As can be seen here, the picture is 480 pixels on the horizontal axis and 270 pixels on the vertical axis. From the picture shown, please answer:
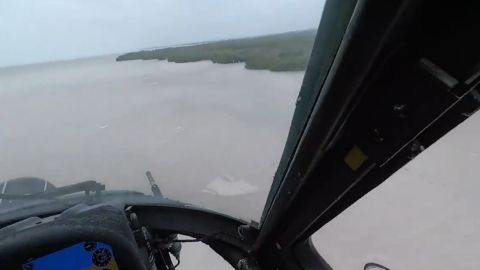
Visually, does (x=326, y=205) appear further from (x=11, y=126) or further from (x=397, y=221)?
(x=397, y=221)

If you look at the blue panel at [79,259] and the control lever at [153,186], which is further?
the control lever at [153,186]

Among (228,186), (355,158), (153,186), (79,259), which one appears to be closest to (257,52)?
(228,186)

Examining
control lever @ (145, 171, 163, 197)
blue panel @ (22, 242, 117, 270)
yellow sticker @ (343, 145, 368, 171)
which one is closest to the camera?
yellow sticker @ (343, 145, 368, 171)

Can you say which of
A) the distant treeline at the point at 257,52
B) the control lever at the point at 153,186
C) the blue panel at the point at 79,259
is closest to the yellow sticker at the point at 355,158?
the distant treeline at the point at 257,52

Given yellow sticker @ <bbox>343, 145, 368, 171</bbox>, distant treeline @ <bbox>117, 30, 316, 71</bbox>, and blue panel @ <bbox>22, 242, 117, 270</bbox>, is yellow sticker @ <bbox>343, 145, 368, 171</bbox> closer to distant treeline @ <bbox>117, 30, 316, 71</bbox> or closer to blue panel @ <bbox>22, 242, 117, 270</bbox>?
distant treeline @ <bbox>117, 30, 316, 71</bbox>

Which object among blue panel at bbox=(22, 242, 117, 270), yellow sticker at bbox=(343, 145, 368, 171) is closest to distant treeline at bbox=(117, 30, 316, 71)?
yellow sticker at bbox=(343, 145, 368, 171)

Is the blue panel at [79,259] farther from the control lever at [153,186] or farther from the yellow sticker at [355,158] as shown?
the yellow sticker at [355,158]
